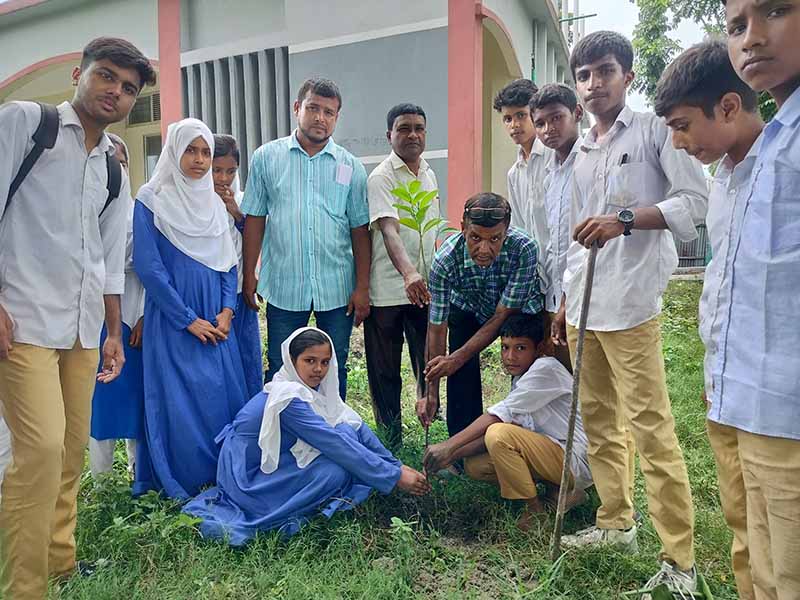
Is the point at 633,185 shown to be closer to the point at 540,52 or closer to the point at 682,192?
the point at 682,192

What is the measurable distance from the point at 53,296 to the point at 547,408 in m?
2.05

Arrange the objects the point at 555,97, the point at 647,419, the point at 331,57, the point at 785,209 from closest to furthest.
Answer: the point at 785,209, the point at 647,419, the point at 555,97, the point at 331,57

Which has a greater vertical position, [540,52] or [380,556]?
[540,52]

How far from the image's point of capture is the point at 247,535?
2.58m

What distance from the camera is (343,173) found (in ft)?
11.0

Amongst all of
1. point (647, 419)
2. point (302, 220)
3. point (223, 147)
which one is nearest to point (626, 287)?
point (647, 419)

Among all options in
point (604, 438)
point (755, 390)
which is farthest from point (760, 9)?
point (604, 438)

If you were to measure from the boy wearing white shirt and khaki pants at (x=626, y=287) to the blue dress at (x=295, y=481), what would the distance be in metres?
0.89

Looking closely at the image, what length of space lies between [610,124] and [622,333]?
2.69 feet

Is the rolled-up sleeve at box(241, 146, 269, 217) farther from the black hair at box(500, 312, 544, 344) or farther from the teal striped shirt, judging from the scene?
the black hair at box(500, 312, 544, 344)

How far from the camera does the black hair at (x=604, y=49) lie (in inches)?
92.6

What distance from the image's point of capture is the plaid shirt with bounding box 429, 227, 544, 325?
114 inches

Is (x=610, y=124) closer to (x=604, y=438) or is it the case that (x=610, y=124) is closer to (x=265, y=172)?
(x=604, y=438)

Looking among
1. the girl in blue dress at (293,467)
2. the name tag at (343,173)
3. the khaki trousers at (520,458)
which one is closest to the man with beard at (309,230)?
the name tag at (343,173)
